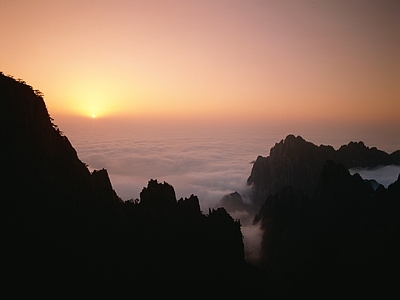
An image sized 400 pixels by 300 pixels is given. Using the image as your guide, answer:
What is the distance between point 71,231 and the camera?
19031mm

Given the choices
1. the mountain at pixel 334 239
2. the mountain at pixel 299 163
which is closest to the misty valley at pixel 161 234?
the mountain at pixel 334 239

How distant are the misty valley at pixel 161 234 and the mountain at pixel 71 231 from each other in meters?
0.08

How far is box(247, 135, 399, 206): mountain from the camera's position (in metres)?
113

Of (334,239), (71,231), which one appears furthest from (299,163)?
(71,231)

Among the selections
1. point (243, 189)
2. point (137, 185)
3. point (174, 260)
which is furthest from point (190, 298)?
point (137, 185)

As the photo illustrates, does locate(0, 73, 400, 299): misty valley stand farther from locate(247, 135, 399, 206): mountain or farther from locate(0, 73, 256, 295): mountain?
locate(247, 135, 399, 206): mountain

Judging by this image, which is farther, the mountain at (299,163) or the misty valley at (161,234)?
the mountain at (299,163)

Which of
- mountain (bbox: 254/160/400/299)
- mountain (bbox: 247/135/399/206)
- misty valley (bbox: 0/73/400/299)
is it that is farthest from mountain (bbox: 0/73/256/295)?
mountain (bbox: 247/135/399/206)

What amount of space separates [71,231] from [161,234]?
15.5 metres

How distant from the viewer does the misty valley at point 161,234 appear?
16672 millimetres

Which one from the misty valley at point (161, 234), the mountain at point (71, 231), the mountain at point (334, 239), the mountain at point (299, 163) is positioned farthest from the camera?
the mountain at point (299, 163)

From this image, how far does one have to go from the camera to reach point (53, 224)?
696 inches

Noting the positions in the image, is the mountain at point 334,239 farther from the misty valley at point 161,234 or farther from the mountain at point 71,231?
the mountain at point 71,231

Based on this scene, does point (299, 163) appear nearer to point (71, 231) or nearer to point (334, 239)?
point (334, 239)
